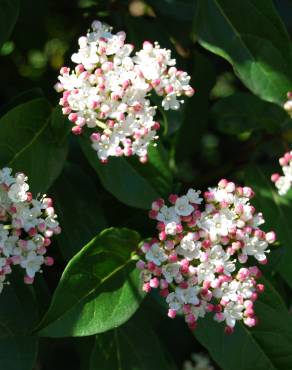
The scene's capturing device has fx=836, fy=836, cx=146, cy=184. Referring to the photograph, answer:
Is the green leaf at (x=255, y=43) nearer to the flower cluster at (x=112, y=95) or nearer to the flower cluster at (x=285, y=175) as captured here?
the flower cluster at (x=285, y=175)

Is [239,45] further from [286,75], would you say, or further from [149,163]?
Answer: [149,163]

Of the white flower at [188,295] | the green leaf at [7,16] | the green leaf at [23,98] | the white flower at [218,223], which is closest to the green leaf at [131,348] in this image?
the white flower at [188,295]

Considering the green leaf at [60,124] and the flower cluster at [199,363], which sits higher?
the green leaf at [60,124]

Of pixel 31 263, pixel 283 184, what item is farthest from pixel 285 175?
pixel 31 263

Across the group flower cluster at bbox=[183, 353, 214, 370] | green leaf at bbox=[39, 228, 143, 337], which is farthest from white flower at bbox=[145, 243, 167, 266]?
flower cluster at bbox=[183, 353, 214, 370]

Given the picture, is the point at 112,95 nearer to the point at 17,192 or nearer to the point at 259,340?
the point at 17,192

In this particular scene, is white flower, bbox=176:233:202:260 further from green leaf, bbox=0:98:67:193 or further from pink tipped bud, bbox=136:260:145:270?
green leaf, bbox=0:98:67:193
